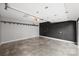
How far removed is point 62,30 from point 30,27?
8.04ft

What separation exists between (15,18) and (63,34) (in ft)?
10.8

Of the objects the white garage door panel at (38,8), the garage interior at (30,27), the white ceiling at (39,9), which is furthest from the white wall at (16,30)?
the white garage door panel at (38,8)

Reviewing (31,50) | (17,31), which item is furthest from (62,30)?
(31,50)

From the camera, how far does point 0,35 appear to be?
8.84 ft

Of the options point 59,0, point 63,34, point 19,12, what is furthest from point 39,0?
point 63,34

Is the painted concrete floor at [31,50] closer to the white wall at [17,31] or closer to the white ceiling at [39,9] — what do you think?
the white wall at [17,31]

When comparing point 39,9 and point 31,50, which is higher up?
point 39,9

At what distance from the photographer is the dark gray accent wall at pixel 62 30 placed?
15.4 ft

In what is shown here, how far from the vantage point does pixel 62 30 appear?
16.6 feet

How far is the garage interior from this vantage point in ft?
7.30

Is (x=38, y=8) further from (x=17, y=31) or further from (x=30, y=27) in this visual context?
(x=17, y=31)

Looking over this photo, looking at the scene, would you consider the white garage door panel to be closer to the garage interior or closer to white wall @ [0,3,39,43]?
the garage interior

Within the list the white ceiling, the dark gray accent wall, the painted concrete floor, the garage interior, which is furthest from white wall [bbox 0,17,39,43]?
the dark gray accent wall

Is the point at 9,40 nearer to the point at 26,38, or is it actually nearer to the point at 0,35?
the point at 0,35
